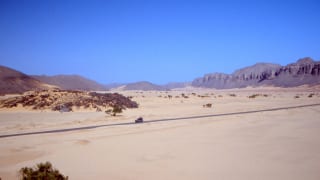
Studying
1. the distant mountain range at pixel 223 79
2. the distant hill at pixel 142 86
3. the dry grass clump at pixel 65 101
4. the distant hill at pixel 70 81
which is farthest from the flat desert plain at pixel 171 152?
the distant hill at pixel 142 86

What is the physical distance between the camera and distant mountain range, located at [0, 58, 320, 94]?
83625mm

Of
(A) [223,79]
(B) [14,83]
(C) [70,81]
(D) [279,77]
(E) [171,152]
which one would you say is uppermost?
(A) [223,79]

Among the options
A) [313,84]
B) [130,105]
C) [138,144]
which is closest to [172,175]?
[138,144]

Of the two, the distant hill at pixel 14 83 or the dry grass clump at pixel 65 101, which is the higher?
the distant hill at pixel 14 83

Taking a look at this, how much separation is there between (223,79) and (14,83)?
120 metres

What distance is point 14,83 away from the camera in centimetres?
8088

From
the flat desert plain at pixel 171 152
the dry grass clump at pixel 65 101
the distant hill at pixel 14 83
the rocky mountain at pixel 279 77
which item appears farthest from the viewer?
the rocky mountain at pixel 279 77

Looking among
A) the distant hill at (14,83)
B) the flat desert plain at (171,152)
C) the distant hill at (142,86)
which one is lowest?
the flat desert plain at (171,152)

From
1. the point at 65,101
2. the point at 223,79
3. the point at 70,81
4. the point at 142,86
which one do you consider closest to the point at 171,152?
the point at 65,101

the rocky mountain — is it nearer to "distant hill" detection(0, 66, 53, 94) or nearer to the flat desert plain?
Result: "distant hill" detection(0, 66, 53, 94)

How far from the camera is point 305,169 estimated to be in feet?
30.8

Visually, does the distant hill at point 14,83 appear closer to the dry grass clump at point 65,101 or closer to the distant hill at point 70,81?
the dry grass clump at point 65,101

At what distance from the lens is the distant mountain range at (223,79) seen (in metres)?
83.6

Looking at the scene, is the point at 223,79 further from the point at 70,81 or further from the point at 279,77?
the point at 70,81
